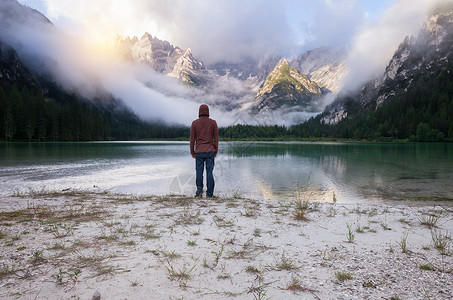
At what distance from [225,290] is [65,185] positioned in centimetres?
1723

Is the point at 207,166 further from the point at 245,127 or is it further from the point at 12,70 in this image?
the point at 12,70

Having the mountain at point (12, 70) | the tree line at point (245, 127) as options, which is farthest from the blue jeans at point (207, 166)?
the mountain at point (12, 70)

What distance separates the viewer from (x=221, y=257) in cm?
417

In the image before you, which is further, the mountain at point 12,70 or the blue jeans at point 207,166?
the mountain at point 12,70

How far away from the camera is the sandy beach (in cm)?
308

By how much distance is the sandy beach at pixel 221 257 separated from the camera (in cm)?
308

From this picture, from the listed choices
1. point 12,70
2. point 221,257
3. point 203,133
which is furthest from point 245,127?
point 221,257

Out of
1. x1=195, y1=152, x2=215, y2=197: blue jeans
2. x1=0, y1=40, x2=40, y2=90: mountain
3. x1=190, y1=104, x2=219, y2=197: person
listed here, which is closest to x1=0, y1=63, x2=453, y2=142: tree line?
x1=0, y1=40, x2=40, y2=90: mountain

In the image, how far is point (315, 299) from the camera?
290cm

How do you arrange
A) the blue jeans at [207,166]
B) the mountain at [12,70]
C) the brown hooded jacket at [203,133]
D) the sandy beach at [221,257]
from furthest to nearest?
the mountain at [12,70] → the blue jeans at [207,166] → the brown hooded jacket at [203,133] → the sandy beach at [221,257]

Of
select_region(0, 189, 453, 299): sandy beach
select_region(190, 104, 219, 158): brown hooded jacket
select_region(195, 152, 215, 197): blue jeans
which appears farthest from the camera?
select_region(195, 152, 215, 197): blue jeans

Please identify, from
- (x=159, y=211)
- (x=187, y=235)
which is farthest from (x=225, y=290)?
(x=159, y=211)

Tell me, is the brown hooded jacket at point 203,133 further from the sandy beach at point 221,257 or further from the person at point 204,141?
the sandy beach at point 221,257

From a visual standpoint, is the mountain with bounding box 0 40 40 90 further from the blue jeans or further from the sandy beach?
the sandy beach
